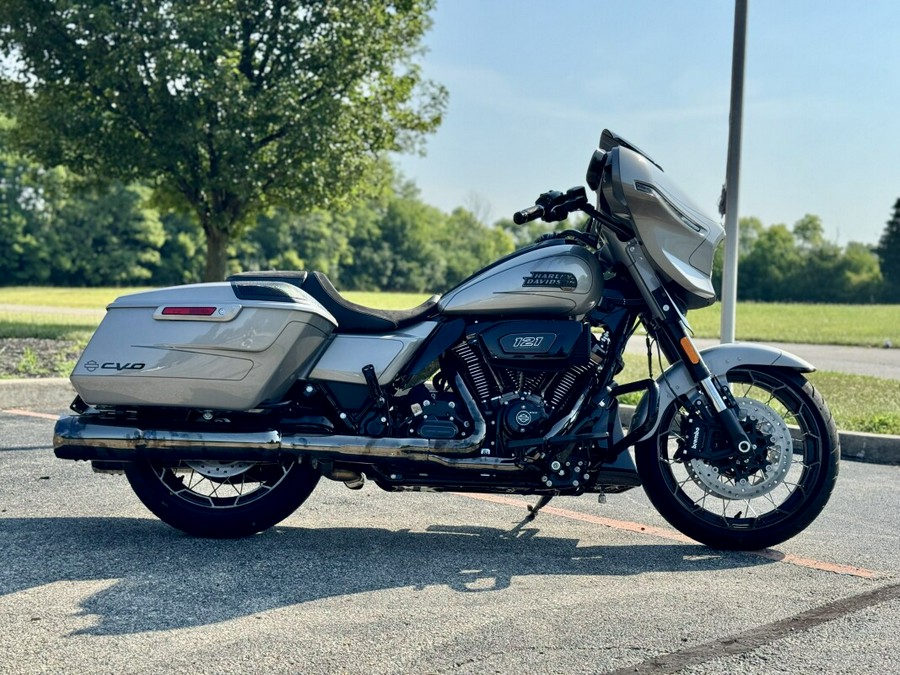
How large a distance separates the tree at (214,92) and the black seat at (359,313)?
15231 mm

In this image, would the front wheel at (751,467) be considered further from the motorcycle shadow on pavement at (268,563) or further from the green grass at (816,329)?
the green grass at (816,329)

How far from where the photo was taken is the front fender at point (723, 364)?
4.60m

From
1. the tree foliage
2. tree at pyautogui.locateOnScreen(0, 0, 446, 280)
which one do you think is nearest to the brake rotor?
tree at pyautogui.locateOnScreen(0, 0, 446, 280)

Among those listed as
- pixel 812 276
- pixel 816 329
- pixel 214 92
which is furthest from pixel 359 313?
pixel 812 276

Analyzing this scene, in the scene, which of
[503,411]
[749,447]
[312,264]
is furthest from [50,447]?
[312,264]

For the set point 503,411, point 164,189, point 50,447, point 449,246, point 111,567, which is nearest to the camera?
point 111,567

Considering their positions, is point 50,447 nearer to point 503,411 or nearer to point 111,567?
point 111,567

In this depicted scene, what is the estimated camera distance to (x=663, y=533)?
4.91m

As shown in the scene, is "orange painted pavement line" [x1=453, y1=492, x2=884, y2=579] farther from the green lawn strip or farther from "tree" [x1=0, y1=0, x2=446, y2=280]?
"tree" [x1=0, y1=0, x2=446, y2=280]

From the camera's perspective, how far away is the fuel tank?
175 inches

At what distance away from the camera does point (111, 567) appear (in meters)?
4.11

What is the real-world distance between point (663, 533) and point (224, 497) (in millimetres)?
2153

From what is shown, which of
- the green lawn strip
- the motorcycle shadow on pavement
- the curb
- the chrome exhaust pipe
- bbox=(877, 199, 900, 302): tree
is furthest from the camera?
bbox=(877, 199, 900, 302): tree

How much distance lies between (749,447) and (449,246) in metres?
99.2
